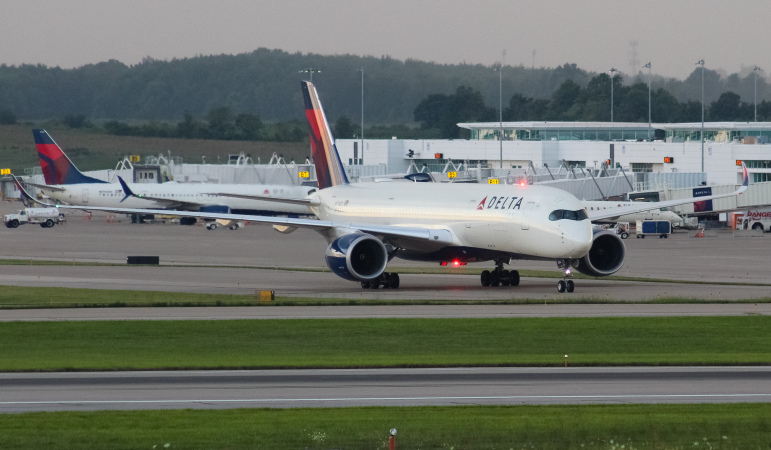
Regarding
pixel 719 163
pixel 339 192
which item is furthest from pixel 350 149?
pixel 339 192

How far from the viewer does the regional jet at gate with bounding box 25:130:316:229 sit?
361ft

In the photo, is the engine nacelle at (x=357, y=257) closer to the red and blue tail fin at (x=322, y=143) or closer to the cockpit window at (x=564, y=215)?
the cockpit window at (x=564, y=215)

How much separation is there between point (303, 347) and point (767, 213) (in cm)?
8285

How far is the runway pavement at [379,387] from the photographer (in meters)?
20.4

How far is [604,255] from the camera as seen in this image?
4744 cm

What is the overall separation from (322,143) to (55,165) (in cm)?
6601

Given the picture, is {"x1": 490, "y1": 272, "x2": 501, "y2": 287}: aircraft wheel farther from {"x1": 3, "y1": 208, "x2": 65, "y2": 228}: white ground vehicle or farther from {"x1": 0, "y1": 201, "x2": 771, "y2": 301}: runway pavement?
{"x1": 3, "y1": 208, "x2": 65, "y2": 228}: white ground vehicle

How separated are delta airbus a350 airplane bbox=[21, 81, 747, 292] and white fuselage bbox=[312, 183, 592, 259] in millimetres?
39

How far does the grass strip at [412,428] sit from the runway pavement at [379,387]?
0.96m

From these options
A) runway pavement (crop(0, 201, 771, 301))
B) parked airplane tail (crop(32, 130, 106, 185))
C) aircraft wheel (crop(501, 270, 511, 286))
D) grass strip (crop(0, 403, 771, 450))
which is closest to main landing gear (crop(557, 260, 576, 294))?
runway pavement (crop(0, 201, 771, 301))

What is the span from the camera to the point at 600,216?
5109cm

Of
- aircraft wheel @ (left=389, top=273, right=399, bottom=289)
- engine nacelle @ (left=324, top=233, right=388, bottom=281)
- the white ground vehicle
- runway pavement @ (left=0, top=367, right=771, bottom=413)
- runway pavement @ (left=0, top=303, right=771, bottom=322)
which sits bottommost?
runway pavement @ (left=0, top=367, right=771, bottom=413)

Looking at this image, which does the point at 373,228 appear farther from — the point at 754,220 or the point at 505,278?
the point at 754,220

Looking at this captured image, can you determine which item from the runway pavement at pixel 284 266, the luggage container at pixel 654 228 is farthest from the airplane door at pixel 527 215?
the luggage container at pixel 654 228
